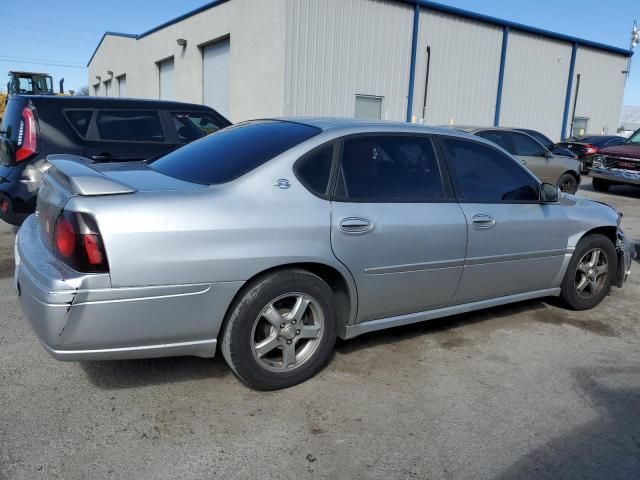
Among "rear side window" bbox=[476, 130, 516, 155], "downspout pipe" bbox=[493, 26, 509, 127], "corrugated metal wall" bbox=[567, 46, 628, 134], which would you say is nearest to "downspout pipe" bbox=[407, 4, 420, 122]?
"downspout pipe" bbox=[493, 26, 509, 127]

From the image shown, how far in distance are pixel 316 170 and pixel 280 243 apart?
55 cm

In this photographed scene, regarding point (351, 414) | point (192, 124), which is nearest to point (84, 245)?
point (351, 414)

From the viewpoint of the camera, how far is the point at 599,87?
2733cm

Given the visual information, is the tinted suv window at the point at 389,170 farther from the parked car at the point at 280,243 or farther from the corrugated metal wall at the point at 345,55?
the corrugated metal wall at the point at 345,55

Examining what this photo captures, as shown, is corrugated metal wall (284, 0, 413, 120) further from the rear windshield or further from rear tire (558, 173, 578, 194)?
the rear windshield

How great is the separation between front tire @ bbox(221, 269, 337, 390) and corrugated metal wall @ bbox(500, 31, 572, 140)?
22068 mm

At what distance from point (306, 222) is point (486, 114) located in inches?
842

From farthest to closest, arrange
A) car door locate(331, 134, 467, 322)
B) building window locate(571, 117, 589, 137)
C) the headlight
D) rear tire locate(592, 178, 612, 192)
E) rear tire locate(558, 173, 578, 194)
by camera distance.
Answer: building window locate(571, 117, 589, 137), rear tire locate(592, 178, 612, 192), the headlight, rear tire locate(558, 173, 578, 194), car door locate(331, 134, 467, 322)

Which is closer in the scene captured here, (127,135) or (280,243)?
(280,243)

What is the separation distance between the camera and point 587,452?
2.74m

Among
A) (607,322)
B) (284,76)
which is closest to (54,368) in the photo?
(607,322)

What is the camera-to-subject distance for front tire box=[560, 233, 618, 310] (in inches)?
181

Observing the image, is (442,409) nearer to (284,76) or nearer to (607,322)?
(607,322)

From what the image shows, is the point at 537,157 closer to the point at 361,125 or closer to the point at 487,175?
the point at 487,175
